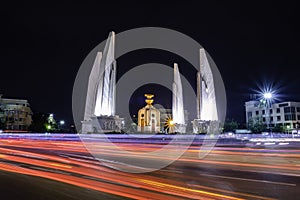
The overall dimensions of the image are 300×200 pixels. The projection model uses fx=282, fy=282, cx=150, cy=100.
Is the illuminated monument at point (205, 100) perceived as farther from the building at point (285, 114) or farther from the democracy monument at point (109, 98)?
the building at point (285, 114)

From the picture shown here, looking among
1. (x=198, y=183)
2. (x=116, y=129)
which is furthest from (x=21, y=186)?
(x=116, y=129)

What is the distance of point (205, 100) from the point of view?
5156 cm

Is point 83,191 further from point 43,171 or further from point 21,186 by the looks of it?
point 43,171

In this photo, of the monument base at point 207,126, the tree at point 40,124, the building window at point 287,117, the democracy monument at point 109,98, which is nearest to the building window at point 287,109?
the building window at point 287,117

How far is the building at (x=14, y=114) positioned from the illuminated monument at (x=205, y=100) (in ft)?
154

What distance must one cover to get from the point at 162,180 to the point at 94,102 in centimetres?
4369

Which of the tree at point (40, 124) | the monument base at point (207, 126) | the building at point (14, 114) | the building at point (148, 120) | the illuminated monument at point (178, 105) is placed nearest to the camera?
the monument base at point (207, 126)

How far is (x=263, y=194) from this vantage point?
238 inches

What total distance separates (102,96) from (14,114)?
3955cm

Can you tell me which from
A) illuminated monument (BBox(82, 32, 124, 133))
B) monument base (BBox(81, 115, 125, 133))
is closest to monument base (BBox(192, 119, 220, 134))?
illuminated monument (BBox(82, 32, 124, 133))

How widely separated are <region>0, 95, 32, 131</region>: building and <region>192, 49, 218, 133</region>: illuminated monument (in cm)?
4703

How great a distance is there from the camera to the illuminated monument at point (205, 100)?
48.7 m

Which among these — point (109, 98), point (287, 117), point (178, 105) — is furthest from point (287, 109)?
point (109, 98)

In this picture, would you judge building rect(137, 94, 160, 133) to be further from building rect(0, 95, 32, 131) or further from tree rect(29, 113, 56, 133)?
building rect(0, 95, 32, 131)
